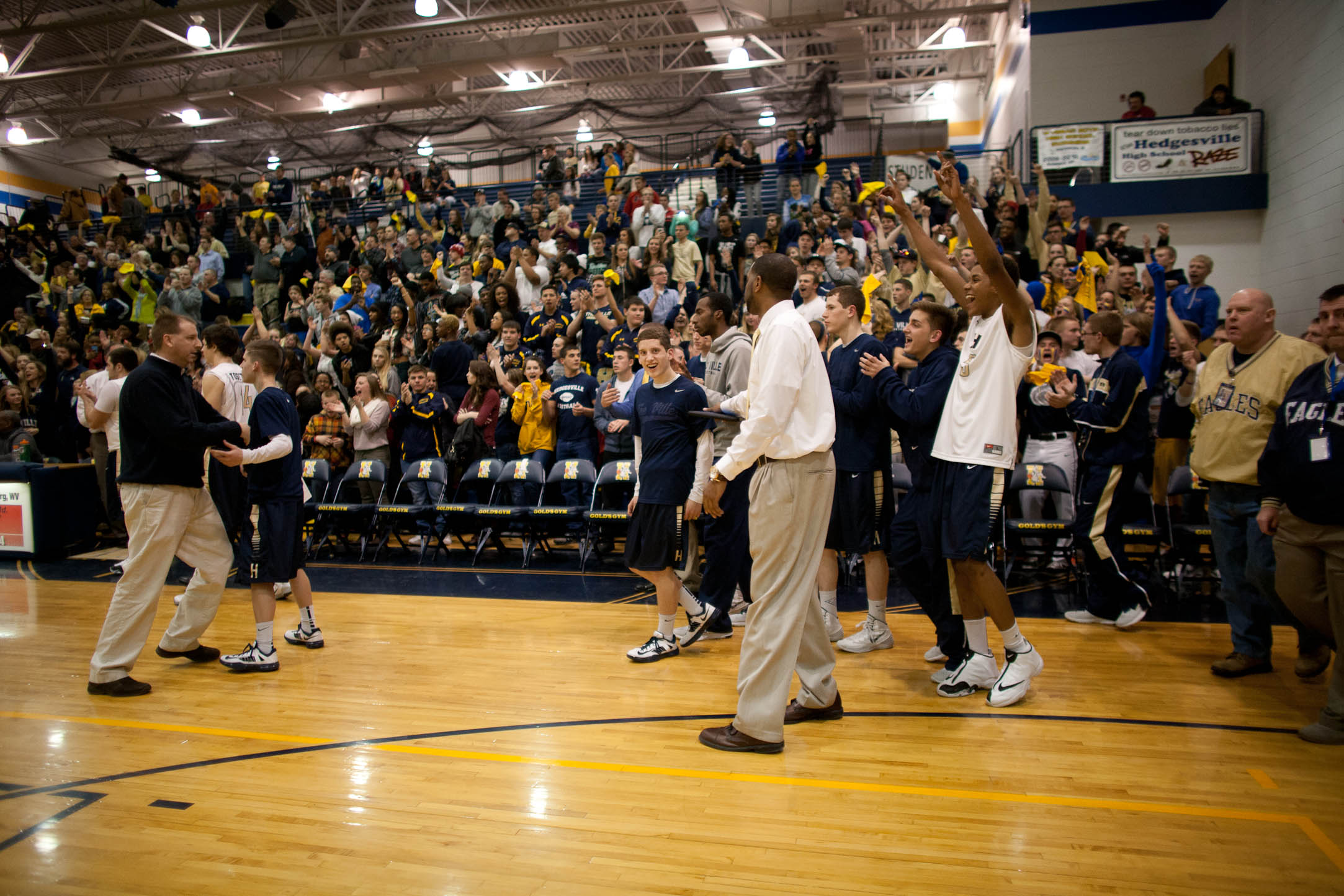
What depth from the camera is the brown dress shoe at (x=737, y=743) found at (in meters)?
3.65

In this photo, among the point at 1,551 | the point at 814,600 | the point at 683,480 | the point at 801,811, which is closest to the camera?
the point at 801,811

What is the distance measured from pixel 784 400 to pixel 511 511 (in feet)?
16.6

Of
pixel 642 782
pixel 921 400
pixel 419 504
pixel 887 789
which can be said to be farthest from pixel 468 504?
pixel 887 789

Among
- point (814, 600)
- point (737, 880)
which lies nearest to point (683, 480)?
point (814, 600)

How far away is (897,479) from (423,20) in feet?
47.0

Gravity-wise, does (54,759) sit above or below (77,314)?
below

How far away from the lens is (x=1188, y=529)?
6270 mm

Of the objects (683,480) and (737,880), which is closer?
(737,880)

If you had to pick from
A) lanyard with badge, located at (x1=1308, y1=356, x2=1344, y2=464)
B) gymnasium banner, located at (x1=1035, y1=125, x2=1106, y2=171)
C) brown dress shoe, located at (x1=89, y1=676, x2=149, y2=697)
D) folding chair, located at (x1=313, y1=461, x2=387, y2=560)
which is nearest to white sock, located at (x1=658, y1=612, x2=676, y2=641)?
brown dress shoe, located at (x1=89, y1=676, x2=149, y2=697)

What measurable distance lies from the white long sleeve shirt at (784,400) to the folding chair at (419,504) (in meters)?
5.46

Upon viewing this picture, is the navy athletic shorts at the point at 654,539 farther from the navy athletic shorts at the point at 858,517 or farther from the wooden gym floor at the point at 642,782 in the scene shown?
the navy athletic shorts at the point at 858,517

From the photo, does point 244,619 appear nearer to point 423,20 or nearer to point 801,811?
point 801,811

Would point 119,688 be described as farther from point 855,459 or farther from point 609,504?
point 609,504

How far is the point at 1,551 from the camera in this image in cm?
895
